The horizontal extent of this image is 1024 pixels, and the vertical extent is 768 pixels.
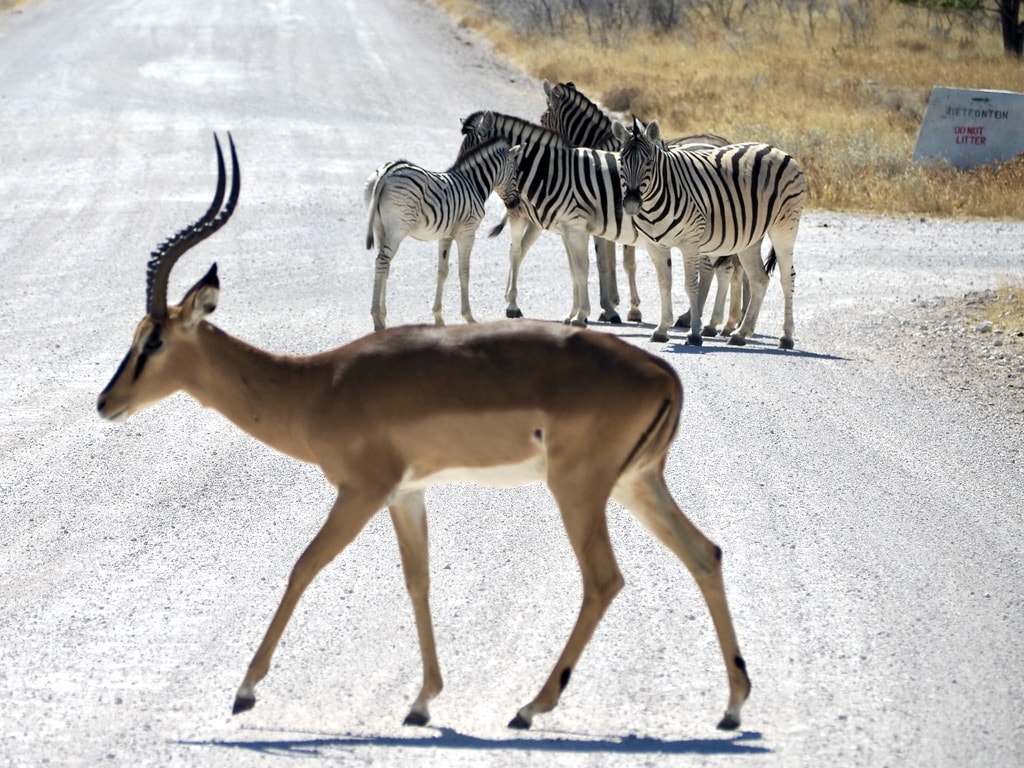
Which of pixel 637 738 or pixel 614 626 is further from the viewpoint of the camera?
pixel 614 626

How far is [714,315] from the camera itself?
16812mm

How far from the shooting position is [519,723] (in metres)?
6.12

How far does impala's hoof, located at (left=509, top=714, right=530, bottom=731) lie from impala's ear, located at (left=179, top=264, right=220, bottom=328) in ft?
7.37

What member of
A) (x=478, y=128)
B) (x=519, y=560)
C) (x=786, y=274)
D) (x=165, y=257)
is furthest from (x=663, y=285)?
(x=165, y=257)

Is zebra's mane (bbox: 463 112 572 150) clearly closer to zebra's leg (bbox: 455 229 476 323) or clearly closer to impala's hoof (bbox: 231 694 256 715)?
zebra's leg (bbox: 455 229 476 323)

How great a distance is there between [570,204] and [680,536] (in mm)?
10502

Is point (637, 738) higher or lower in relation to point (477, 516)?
higher

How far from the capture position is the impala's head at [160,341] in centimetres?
672

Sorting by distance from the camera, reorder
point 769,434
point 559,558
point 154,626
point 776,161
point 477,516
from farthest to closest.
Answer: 1. point 776,161
2. point 769,434
3. point 477,516
4. point 559,558
5. point 154,626

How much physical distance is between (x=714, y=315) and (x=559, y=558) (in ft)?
28.4

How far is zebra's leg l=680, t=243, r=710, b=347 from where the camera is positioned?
15312 mm

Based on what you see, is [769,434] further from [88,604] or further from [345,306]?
[345,306]

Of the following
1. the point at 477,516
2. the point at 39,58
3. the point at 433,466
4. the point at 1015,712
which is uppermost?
the point at 433,466

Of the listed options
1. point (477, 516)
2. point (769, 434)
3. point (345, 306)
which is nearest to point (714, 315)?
point (345, 306)
